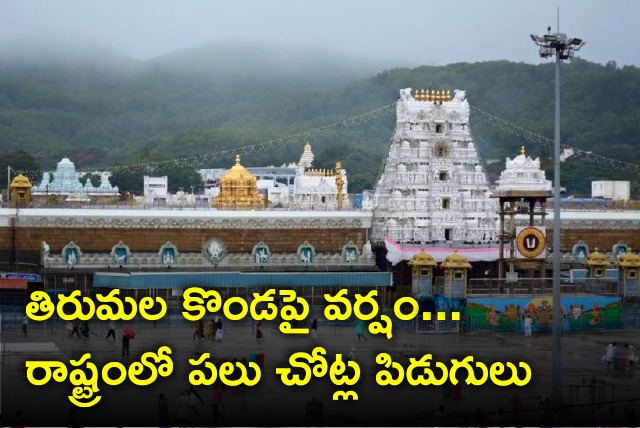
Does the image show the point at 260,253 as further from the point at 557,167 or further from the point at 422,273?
the point at 557,167

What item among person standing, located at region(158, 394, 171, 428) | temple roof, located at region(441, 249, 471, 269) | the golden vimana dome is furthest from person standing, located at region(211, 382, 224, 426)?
the golden vimana dome

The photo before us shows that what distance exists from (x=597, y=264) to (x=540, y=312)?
22.4 feet

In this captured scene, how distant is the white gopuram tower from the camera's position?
53.2 meters

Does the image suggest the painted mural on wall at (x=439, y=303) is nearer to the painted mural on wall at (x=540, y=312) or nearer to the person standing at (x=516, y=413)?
the painted mural on wall at (x=540, y=312)

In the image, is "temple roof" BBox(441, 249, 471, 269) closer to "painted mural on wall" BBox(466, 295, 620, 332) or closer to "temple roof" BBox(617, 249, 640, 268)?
"painted mural on wall" BBox(466, 295, 620, 332)

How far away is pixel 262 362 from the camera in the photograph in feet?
106

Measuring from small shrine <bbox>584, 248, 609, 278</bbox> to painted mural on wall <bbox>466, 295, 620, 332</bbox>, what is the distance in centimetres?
494

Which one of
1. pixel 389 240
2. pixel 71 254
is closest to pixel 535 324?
pixel 389 240

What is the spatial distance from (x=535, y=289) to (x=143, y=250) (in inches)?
659

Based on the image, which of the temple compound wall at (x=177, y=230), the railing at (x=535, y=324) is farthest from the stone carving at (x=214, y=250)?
the railing at (x=535, y=324)

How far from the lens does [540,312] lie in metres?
42.8

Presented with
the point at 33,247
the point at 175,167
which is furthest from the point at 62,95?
the point at 33,247

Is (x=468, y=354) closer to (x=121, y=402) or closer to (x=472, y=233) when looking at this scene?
(x=121, y=402)

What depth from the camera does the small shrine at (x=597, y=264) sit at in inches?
1908
